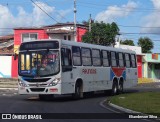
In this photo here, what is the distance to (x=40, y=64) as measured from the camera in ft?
71.4

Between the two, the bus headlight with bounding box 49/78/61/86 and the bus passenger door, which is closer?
the bus headlight with bounding box 49/78/61/86

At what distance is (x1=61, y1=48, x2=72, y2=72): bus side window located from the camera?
21891 mm

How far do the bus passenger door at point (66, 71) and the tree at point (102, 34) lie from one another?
37165 mm

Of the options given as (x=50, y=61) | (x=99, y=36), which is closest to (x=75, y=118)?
(x=50, y=61)

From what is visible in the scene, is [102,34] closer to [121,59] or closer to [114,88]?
[121,59]

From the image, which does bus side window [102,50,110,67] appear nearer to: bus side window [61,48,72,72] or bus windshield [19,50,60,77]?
bus side window [61,48,72,72]

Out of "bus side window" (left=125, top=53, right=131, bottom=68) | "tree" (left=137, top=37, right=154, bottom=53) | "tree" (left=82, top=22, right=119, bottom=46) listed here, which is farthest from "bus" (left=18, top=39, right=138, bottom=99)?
"tree" (left=137, top=37, right=154, bottom=53)

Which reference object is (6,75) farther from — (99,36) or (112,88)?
(112,88)

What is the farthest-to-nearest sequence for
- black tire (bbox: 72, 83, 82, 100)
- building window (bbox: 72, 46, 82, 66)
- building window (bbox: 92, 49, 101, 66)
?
building window (bbox: 92, 49, 101, 66)
black tire (bbox: 72, 83, 82, 100)
building window (bbox: 72, 46, 82, 66)

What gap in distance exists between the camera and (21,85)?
22188 millimetres

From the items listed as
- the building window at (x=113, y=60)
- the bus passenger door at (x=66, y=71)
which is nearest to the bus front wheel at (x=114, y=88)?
the building window at (x=113, y=60)

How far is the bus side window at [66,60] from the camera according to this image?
21891 millimetres

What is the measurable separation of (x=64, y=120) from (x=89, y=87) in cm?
1143

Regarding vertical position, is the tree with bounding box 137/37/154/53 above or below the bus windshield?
above
